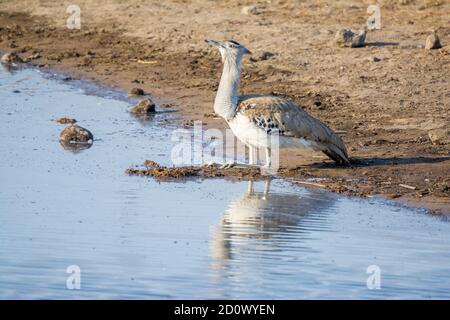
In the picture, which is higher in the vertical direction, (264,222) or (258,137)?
(258,137)

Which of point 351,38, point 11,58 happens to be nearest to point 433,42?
point 351,38

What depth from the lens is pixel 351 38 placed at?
51.0 ft

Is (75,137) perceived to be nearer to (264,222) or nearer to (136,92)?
(136,92)

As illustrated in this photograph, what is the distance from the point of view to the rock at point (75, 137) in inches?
480

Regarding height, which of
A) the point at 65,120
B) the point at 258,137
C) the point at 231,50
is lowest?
the point at 258,137

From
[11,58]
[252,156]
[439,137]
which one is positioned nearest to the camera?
[252,156]

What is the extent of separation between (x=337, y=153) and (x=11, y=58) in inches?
319

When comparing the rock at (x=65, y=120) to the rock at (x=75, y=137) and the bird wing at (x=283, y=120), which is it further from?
the bird wing at (x=283, y=120)

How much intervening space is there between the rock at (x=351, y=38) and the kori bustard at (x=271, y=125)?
15.8 ft

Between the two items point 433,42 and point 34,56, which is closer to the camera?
point 433,42

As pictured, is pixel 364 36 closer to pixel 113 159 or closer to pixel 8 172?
pixel 113 159

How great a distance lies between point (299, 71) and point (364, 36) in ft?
3.82
